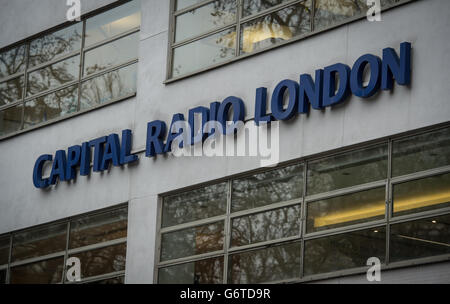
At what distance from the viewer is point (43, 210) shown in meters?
21.5

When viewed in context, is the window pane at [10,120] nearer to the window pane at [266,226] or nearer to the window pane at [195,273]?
the window pane at [195,273]

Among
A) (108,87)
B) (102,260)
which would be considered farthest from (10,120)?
(102,260)

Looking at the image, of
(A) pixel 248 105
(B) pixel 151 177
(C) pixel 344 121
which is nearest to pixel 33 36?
(B) pixel 151 177

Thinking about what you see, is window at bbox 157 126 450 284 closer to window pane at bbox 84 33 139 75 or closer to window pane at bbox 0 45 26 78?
window pane at bbox 84 33 139 75

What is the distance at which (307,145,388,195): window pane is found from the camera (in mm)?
15672

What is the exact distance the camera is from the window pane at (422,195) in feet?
48.4

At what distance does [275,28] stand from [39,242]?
7.29m

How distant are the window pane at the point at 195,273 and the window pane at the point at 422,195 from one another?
3806mm

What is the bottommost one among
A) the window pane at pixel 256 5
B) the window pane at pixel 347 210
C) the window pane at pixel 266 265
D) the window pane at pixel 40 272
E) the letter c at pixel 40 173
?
the window pane at pixel 266 265

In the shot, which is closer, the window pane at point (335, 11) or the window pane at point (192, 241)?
the window pane at point (335, 11)

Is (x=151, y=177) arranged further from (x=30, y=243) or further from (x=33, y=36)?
(x=33, y=36)

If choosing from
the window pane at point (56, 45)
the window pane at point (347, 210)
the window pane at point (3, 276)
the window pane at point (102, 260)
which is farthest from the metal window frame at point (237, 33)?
the window pane at point (3, 276)

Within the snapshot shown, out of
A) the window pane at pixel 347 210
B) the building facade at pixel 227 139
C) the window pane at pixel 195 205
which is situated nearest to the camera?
the building facade at pixel 227 139

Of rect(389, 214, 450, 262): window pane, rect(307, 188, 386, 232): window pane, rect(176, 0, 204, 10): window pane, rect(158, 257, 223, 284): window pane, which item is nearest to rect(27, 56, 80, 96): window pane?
rect(176, 0, 204, 10): window pane
